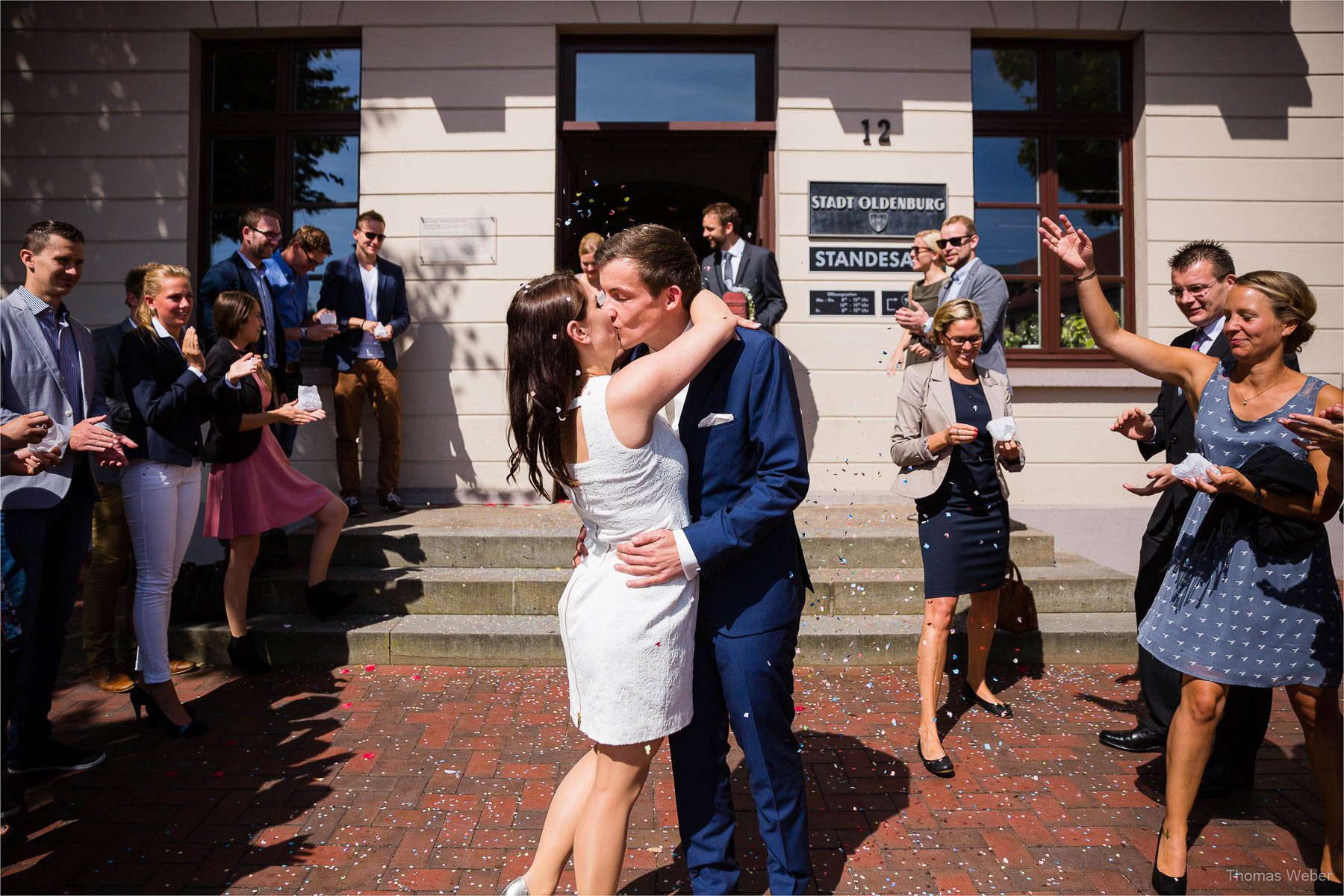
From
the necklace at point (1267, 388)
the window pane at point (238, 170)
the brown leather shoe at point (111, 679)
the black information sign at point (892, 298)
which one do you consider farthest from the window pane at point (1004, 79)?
the brown leather shoe at point (111, 679)

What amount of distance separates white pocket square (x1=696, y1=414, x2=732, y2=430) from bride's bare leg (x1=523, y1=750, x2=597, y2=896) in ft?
3.29

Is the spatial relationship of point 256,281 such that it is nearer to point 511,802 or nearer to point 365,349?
point 365,349

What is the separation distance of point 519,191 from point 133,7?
3671 millimetres

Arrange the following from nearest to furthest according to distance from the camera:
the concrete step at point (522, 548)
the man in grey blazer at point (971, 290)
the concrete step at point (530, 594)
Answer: the man in grey blazer at point (971, 290) < the concrete step at point (530, 594) < the concrete step at point (522, 548)

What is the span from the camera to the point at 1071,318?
7840mm

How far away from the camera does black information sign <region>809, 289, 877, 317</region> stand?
7.48 metres

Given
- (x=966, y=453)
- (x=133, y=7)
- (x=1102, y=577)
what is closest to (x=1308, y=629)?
(x=966, y=453)

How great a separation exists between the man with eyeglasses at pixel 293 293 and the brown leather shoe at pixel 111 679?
1.98 m

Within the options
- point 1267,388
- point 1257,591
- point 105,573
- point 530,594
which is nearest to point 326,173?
point 105,573

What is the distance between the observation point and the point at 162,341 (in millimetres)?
4273

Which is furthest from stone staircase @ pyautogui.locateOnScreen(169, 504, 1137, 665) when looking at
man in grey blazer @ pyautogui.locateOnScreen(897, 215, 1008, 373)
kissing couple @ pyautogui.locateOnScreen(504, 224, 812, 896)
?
kissing couple @ pyautogui.locateOnScreen(504, 224, 812, 896)

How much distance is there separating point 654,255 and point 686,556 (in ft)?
2.65

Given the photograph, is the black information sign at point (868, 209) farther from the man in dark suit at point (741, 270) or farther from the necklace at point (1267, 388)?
the necklace at point (1267, 388)

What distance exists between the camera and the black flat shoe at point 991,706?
173 inches
